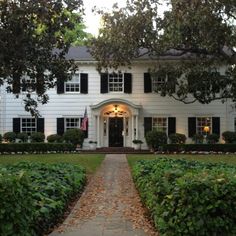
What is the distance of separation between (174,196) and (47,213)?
2.14 meters

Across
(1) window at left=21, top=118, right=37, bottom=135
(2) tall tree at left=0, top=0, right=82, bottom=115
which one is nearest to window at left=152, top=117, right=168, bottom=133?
(1) window at left=21, top=118, right=37, bottom=135

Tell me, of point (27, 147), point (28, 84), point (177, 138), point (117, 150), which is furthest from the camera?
point (177, 138)

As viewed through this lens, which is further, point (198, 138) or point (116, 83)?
point (116, 83)

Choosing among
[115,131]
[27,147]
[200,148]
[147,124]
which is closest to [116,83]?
[115,131]

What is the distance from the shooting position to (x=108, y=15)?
2867 centimetres

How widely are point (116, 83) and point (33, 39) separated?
17962 mm

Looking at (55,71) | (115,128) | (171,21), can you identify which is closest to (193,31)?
(171,21)

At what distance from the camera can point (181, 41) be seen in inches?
1062

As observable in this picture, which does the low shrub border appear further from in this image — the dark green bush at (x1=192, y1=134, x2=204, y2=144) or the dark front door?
the dark front door

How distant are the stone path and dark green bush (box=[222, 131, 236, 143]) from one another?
65.1 feet

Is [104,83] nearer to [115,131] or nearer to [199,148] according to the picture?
[115,131]

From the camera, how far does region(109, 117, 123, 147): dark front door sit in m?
35.9

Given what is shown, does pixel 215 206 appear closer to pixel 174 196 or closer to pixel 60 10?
pixel 174 196

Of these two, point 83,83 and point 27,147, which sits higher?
point 83,83
